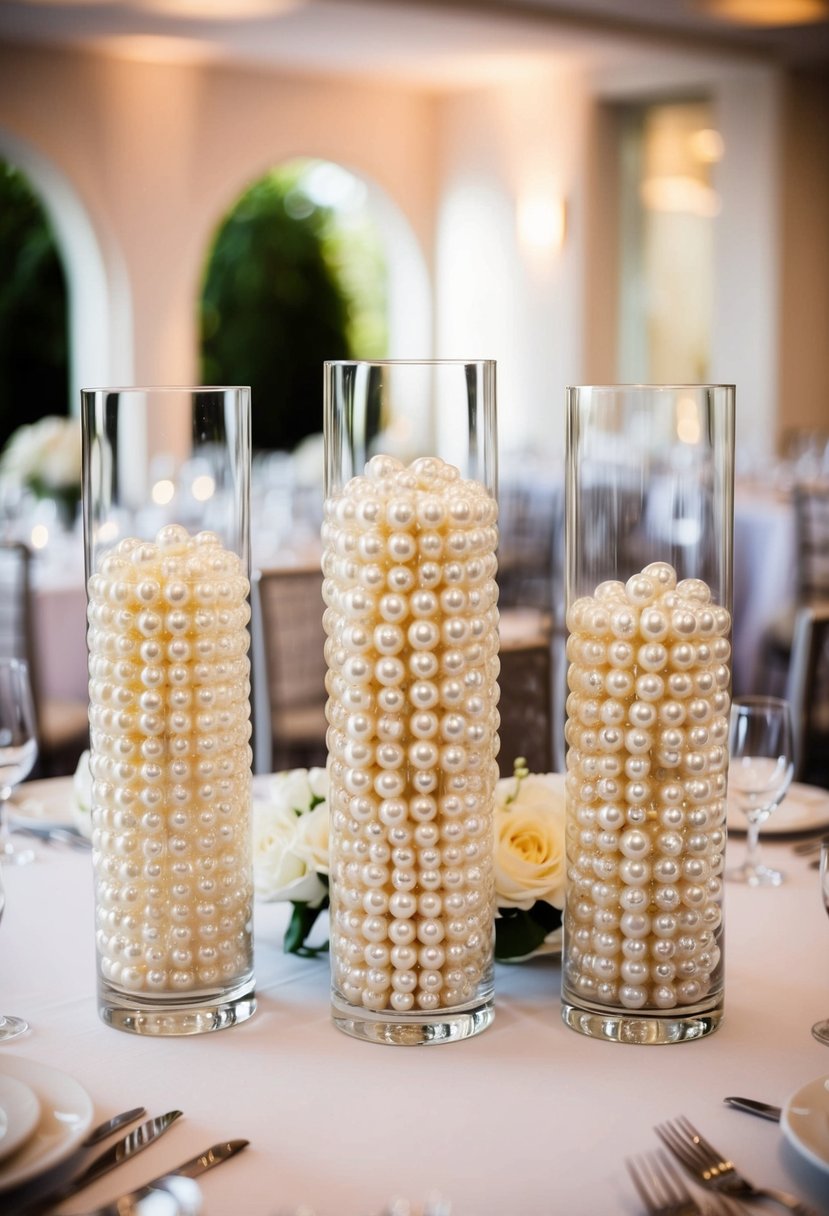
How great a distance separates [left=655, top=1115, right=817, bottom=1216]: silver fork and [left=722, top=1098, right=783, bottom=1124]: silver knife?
0.15ft

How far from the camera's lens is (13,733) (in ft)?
5.72

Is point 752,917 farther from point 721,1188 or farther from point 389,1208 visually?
point 389,1208

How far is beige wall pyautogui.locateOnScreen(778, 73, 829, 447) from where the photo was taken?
834 cm

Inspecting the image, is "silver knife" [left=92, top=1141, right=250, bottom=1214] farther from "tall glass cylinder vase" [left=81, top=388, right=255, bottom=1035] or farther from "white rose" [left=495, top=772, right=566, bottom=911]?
"white rose" [left=495, top=772, right=566, bottom=911]

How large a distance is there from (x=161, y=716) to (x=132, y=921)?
17cm

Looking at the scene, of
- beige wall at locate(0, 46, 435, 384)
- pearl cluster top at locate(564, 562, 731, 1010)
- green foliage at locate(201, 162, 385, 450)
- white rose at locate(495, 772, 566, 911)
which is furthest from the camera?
green foliage at locate(201, 162, 385, 450)

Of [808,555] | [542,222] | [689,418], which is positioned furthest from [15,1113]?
[542,222]

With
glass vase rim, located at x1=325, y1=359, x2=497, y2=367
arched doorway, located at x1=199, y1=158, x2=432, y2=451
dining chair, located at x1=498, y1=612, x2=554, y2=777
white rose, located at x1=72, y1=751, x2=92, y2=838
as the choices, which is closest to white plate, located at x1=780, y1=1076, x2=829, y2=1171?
glass vase rim, located at x1=325, y1=359, x2=497, y2=367

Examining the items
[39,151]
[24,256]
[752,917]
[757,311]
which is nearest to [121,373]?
[39,151]

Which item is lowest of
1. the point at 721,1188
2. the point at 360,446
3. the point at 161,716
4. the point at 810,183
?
the point at 721,1188

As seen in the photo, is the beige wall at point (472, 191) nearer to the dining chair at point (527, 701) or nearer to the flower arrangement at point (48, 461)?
the flower arrangement at point (48, 461)

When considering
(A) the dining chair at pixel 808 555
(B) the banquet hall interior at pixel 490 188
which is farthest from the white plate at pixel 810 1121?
(B) the banquet hall interior at pixel 490 188

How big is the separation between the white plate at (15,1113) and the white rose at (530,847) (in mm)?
436

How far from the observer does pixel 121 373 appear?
318 inches
